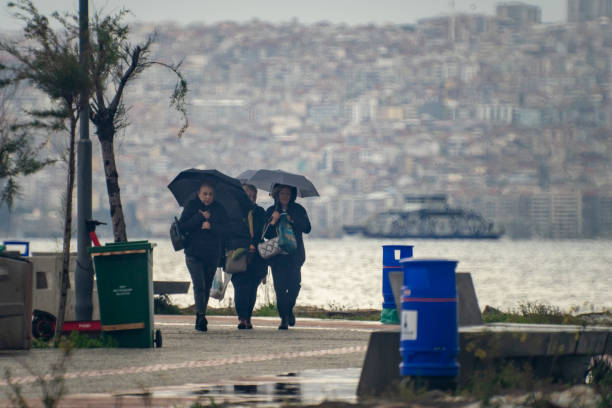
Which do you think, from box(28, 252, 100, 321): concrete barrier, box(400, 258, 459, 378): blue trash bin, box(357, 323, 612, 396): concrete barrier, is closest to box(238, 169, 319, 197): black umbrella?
box(28, 252, 100, 321): concrete barrier

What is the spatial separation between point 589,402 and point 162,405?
276 centimetres

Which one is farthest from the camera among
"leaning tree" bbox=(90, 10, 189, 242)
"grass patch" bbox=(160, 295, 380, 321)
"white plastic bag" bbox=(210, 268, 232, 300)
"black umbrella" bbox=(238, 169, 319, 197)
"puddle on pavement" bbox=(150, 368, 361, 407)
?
"grass patch" bbox=(160, 295, 380, 321)

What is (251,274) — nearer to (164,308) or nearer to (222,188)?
(222,188)

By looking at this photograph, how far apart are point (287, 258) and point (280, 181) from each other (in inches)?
→ 47.2

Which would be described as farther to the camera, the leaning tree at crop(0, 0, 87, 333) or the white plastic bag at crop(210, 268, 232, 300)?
the white plastic bag at crop(210, 268, 232, 300)

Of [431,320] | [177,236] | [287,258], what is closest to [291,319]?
[287,258]

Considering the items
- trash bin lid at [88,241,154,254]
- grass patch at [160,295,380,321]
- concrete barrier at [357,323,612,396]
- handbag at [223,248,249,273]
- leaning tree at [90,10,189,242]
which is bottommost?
grass patch at [160,295,380,321]

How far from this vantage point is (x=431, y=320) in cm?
948

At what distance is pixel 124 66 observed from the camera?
18.4 m

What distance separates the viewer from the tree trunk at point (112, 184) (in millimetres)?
18859

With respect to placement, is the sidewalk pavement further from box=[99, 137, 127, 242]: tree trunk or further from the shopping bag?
box=[99, 137, 127, 242]: tree trunk

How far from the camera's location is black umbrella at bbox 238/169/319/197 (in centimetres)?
1864

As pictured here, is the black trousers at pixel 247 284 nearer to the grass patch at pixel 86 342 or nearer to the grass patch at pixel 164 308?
the grass patch at pixel 86 342

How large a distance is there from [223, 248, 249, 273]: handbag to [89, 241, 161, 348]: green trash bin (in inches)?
111
